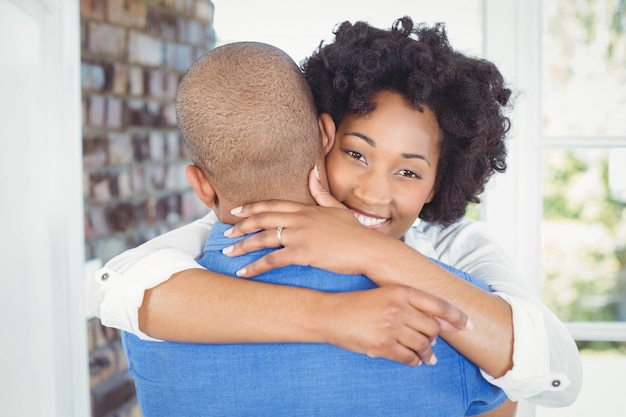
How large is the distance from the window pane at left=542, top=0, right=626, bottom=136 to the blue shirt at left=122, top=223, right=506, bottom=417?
4.49 feet

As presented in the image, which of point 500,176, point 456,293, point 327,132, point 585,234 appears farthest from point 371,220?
point 585,234

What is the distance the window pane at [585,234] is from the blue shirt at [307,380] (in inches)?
51.1


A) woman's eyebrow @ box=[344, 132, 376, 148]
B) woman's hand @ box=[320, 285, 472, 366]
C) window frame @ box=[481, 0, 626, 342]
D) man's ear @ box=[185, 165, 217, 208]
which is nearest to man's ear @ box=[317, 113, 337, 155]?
woman's eyebrow @ box=[344, 132, 376, 148]

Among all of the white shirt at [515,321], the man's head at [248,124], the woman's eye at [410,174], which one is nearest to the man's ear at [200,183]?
the man's head at [248,124]

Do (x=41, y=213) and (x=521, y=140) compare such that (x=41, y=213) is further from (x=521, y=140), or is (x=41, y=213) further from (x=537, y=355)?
(x=537, y=355)

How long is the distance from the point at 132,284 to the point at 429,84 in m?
0.75

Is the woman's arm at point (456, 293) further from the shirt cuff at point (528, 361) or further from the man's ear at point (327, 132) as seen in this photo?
the man's ear at point (327, 132)

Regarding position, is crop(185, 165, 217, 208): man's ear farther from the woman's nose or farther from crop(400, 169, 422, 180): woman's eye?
crop(400, 169, 422, 180): woman's eye

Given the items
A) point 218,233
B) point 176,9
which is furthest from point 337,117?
point 176,9

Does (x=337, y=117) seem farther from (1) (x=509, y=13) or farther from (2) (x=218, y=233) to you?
(1) (x=509, y=13)

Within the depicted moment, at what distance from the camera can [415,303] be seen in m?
1.03

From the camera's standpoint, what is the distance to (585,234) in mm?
2283

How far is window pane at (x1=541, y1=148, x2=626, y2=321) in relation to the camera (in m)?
2.23

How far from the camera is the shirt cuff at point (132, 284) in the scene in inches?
44.4
